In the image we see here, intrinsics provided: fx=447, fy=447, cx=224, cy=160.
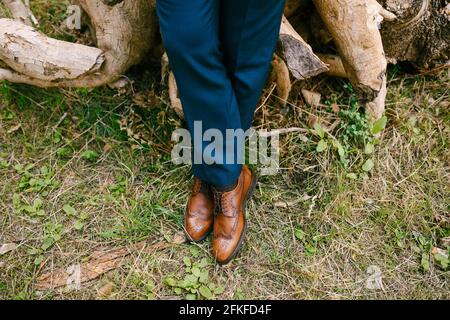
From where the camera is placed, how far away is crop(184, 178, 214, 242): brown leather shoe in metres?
1.98

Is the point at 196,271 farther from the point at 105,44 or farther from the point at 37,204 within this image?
the point at 105,44

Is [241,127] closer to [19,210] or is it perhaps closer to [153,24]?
[153,24]

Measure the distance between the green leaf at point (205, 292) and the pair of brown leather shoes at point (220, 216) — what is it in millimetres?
126

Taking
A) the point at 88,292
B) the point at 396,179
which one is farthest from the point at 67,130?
the point at 396,179

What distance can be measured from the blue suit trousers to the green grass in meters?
0.46

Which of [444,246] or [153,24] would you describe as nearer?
[444,246]

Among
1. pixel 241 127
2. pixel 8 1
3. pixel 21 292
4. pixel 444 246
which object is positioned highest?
pixel 8 1

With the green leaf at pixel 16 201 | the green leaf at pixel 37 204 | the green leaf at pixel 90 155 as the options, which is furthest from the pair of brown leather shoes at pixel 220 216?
the green leaf at pixel 16 201

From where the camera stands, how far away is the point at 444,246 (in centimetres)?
200

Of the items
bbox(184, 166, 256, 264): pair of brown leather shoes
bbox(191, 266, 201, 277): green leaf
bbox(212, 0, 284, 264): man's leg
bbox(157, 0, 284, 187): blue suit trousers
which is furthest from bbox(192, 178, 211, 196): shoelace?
bbox(191, 266, 201, 277): green leaf

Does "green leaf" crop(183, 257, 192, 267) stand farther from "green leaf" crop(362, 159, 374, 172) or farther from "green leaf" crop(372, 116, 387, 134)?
"green leaf" crop(372, 116, 387, 134)

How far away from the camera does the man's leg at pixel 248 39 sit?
4.97 feet

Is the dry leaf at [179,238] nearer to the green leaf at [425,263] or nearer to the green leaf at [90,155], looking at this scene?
the green leaf at [90,155]

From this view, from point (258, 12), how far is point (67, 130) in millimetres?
1319
